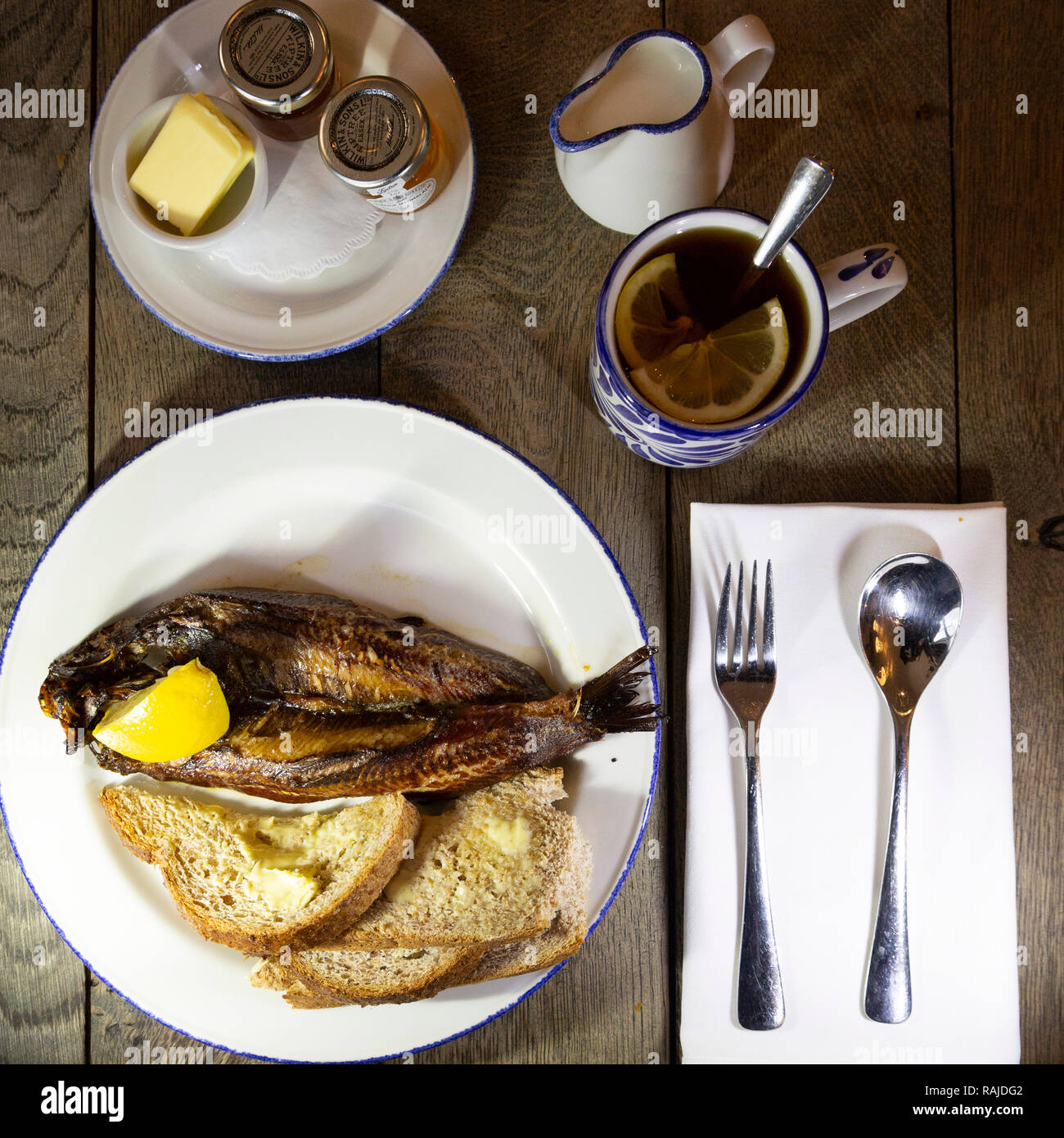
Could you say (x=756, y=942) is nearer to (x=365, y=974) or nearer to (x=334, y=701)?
(x=365, y=974)

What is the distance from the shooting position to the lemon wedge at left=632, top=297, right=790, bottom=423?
3.53ft

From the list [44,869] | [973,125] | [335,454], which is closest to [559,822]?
[335,454]

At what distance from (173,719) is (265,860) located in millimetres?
288

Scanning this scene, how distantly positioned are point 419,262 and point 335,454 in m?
0.32

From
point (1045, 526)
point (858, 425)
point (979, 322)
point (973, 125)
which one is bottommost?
point (1045, 526)

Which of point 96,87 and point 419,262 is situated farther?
point 96,87

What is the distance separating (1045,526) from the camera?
136cm

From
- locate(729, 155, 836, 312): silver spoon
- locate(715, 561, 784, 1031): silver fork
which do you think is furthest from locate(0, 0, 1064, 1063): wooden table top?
locate(729, 155, 836, 312): silver spoon

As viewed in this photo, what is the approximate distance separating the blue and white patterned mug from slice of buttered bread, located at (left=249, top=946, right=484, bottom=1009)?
2.65 ft

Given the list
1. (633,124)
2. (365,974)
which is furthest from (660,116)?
(365,974)

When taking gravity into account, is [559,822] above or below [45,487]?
below

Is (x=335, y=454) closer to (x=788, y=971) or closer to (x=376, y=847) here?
(x=376, y=847)

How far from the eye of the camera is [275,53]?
1200 millimetres

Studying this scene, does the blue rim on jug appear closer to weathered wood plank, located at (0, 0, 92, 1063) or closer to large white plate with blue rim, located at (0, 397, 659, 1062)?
large white plate with blue rim, located at (0, 397, 659, 1062)
